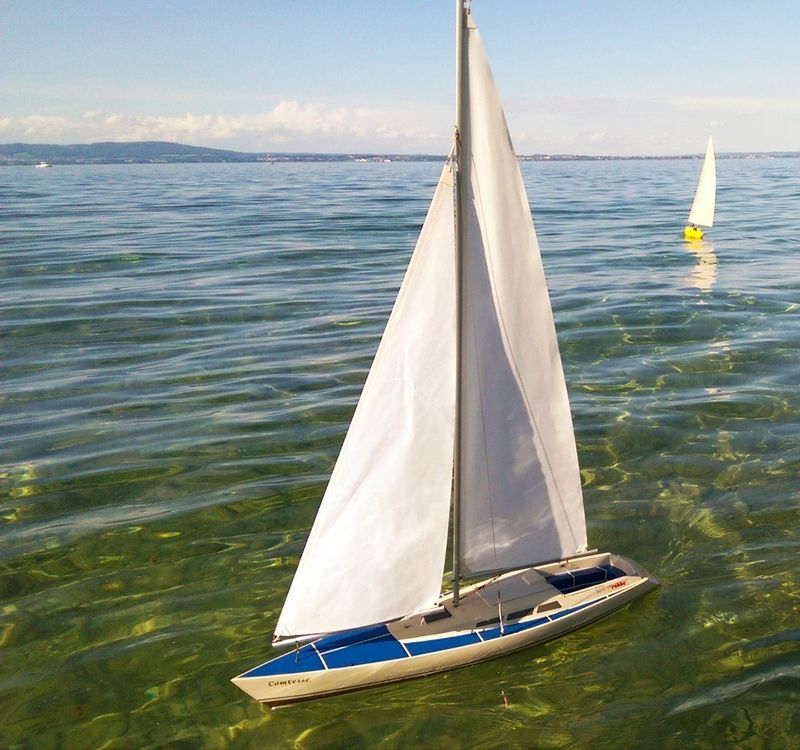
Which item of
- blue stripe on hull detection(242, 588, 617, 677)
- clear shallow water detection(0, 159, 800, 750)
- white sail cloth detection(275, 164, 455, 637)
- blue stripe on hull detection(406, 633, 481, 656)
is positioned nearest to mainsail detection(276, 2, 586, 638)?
white sail cloth detection(275, 164, 455, 637)

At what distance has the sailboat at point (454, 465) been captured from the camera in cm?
1010

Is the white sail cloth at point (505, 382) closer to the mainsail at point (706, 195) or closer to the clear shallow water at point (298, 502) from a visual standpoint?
the clear shallow water at point (298, 502)

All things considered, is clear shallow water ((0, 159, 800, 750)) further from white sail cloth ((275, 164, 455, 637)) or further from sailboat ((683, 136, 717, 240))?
sailboat ((683, 136, 717, 240))

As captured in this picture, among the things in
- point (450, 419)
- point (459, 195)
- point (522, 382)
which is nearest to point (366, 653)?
point (450, 419)

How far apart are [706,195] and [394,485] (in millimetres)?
48391

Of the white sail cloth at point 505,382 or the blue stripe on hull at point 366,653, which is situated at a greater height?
the white sail cloth at point 505,382

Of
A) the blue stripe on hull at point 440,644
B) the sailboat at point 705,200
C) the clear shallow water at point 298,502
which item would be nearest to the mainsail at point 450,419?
the blue stripe on hull at point 440,644

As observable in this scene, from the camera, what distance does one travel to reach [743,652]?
1282cm

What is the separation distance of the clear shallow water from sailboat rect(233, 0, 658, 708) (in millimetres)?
923

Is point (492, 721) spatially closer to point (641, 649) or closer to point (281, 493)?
point (641, 649)

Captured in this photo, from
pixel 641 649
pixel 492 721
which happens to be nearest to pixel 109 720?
pixel 492 721

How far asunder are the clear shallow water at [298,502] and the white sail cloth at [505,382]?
213 centimetres

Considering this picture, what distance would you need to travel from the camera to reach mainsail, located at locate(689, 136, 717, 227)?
5125 cm

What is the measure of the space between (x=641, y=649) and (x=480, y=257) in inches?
284
